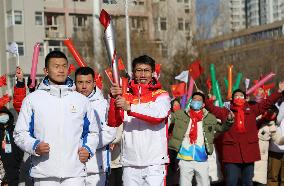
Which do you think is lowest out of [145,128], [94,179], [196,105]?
[94,179]

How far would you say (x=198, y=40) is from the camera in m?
28.6

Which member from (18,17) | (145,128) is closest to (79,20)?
(18,17)

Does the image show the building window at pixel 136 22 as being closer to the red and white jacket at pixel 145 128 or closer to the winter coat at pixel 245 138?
the winter coat at pixel 245 138

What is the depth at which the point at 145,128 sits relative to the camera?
608 centimetres

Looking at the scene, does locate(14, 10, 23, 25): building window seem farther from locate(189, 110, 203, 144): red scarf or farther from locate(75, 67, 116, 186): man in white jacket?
locate(75, 67, 116, 186): man in white jacket

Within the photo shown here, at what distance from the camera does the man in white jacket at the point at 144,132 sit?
19.7 ft

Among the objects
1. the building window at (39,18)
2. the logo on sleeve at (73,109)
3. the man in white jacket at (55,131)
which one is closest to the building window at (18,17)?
the building window at (39,18)

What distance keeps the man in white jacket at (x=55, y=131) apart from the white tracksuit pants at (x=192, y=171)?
335 centimetres

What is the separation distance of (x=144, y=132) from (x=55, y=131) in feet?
4.20

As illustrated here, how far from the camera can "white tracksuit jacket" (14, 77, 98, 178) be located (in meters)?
5.04

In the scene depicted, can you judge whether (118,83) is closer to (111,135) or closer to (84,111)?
(84,111)

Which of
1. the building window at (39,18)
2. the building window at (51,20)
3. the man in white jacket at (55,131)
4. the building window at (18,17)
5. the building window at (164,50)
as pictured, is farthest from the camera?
the building window at (51,20)

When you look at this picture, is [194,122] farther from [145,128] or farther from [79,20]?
[79,20]

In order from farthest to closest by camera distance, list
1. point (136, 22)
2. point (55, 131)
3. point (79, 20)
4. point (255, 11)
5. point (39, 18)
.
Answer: point (255, 11) < point (79, 20) < point (39, 18) < point (136, 22) < point (55, 131)
